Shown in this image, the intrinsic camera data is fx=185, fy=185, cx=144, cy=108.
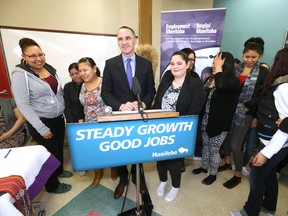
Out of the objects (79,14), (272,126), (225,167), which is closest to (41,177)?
(272,126)

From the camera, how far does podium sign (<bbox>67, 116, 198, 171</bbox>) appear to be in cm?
96

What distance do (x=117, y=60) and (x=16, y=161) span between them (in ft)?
3.68

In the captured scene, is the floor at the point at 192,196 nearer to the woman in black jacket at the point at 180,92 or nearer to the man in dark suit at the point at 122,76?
the woman in black jacket at the point at 180,92

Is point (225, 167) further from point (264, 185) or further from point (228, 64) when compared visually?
point (228, 64)

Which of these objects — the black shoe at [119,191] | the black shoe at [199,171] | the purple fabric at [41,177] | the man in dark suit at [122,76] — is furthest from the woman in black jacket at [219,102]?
the purple fabric at [41,177]

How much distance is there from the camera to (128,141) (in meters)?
1.02

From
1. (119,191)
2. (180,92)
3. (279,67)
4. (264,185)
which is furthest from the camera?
(119,191)

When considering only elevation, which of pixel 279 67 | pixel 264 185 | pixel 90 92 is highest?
pixel 279 67

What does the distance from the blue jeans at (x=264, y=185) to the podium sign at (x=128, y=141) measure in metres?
0.74

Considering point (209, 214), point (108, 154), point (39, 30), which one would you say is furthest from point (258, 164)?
point (39, 30)

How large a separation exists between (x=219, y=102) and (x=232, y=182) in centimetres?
103

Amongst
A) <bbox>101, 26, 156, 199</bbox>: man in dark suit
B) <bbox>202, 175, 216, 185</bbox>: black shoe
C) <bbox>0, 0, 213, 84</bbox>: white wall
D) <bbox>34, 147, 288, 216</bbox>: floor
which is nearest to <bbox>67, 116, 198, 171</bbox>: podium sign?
<bbox>101, 26, 156, 199</bbox>: man in dark suit

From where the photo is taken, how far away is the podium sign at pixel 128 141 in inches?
37.9

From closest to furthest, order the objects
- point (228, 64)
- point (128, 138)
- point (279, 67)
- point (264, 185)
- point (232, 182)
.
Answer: point (128, 138) < point (279, 67) < point (264, 185) < point (228, 64) < point (232, 182)
